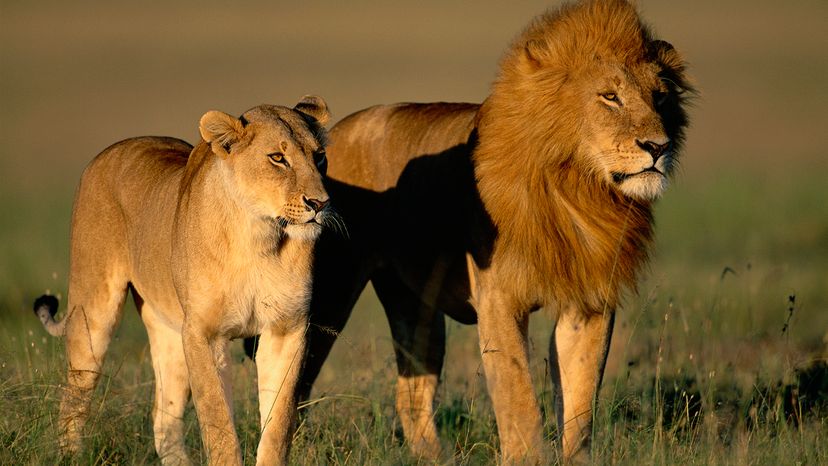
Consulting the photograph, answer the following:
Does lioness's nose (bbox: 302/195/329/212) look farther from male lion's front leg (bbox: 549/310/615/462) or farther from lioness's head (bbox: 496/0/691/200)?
male lion's front leg (bbox: 549/310/615/462)

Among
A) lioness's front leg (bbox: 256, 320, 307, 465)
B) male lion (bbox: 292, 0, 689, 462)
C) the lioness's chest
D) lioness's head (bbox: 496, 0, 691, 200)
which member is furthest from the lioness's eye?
lioness's head (bbox: 496, 0, 691, 200)

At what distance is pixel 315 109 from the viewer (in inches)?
217

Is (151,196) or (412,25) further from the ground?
(151,196)

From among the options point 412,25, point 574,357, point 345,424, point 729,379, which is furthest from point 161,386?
point 412,25

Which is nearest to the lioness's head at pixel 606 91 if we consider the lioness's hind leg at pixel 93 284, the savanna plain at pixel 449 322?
the savanna plain at pixel 449 322

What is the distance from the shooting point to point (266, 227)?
5133 mm

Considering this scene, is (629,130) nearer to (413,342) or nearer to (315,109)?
(315,109)

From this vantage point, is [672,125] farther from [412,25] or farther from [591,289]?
[412,25]

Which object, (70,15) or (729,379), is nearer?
(729,379)

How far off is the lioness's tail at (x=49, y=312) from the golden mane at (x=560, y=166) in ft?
6.10

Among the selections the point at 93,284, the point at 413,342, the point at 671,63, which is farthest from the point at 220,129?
the point at 413,342

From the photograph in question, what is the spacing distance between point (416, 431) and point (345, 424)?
2.02 ft

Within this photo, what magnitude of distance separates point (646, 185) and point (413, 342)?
77.7 inches

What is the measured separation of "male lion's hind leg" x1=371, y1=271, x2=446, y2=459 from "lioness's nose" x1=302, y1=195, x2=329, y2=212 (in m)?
1.76
